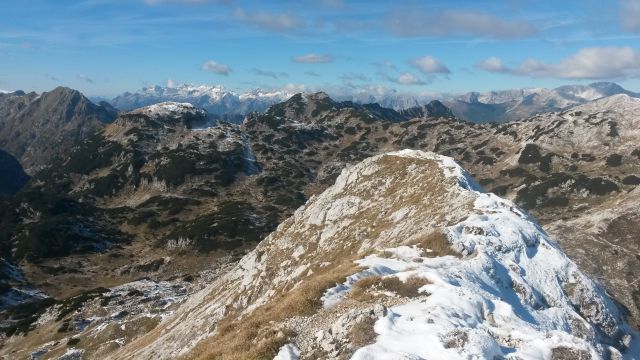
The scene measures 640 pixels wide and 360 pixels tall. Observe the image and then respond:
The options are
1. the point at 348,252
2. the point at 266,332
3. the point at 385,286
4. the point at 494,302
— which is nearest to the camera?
the point at 266,332

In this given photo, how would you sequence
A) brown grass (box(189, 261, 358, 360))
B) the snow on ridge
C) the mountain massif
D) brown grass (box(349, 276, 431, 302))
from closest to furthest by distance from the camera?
1. the snow on ridge
2. brown grass (box(189, 261, 358, 360))
3. the mountain massif
4. brown grass (box(349, 276, 431, 302))

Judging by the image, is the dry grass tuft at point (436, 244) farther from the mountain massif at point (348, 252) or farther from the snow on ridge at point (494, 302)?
the snow on ridge at point (494, 302)

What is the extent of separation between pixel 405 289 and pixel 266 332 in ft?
26.4

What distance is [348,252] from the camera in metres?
47.8

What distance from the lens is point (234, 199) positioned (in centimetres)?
16612

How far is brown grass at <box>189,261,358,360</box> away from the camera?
2064cm

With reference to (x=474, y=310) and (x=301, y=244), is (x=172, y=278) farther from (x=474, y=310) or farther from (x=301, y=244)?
(x=474, y=310)

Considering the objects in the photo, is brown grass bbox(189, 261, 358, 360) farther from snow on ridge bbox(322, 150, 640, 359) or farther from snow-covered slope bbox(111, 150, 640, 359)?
snow on ridge bbox(322, 150, 640, 359)

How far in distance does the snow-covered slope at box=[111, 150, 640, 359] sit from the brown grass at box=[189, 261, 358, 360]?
3.1 inches

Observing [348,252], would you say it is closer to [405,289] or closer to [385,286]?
[385,286]

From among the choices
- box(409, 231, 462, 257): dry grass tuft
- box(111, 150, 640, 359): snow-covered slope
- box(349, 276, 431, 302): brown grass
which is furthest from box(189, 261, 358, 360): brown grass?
box(409, 231, 462, 257): dry grass tuft

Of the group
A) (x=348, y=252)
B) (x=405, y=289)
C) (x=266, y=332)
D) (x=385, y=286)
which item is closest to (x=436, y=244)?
(x=405, y=289)

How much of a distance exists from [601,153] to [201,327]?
127 metres

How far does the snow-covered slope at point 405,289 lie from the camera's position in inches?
824
